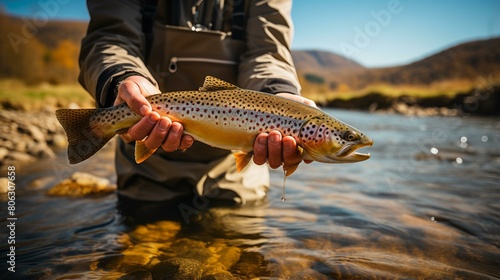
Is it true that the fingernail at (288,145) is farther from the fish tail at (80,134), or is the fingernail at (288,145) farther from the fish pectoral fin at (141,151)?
the fish tail at (80,134)

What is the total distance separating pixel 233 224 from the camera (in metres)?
3.09

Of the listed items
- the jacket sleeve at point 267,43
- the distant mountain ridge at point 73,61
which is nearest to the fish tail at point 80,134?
the jacket sleeve at point 267,43

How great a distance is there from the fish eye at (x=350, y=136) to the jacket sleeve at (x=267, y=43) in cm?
99

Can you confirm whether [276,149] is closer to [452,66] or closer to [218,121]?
[218,121]

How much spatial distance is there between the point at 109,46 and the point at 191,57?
691 millimetres

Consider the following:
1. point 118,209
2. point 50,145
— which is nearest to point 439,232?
point 118,209

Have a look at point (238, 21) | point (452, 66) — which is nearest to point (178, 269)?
point (238, 21)

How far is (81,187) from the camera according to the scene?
4023 millimetres

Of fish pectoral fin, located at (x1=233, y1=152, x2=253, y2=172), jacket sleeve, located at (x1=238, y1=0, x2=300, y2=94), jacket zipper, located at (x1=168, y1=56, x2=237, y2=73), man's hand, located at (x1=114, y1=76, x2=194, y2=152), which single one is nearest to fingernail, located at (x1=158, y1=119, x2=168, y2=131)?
man's hand, located at (x1=114, y1=76, x2=194, y2=152)

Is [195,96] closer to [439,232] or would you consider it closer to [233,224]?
[233,224]

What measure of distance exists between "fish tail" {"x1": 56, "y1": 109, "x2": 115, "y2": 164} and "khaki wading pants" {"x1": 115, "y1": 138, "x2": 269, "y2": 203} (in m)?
1.00

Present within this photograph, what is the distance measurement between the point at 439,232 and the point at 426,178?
8.49ft

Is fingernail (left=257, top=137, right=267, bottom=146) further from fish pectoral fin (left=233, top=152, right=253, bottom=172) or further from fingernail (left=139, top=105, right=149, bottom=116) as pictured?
fingernail (left=139, top=105, right=149, bottom=116)

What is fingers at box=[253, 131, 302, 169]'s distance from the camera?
2.12 metres
